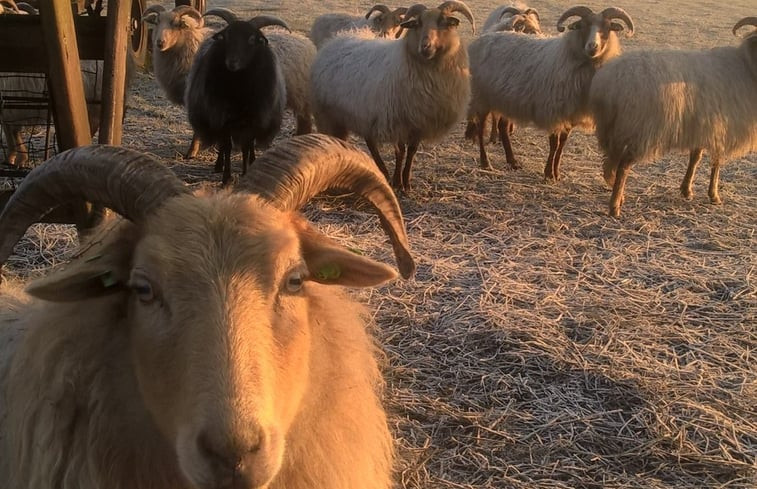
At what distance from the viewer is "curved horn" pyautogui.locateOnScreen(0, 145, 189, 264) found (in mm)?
2018

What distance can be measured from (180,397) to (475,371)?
2.71 m

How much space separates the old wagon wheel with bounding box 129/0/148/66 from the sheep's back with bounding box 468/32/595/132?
5225mm

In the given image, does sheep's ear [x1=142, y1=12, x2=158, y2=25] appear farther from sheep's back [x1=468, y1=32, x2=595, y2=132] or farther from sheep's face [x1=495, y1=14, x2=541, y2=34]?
sheep's face [x1=495, y1=14, x2=541, y2=34]

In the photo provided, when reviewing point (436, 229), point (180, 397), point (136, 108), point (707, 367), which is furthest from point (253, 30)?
point (180, 397)

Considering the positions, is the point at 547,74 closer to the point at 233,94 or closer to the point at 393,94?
the point at 393,94

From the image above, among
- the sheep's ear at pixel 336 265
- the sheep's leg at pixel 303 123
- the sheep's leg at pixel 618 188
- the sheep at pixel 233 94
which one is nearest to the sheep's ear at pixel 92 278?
the sheep's ear at pixel 336 265

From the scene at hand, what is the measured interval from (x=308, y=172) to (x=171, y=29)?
7756mm

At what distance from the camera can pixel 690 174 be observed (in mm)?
7793

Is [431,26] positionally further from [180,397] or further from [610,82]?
[180,397]

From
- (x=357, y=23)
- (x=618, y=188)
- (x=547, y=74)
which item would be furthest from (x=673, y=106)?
(x=357, y=23)

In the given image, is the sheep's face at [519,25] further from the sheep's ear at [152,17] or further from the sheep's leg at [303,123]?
the sheep's ear at [152,17]

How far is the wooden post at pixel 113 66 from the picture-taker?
125 inches

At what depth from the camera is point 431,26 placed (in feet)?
25.3

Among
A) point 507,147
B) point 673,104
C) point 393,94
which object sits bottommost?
point 507,147
